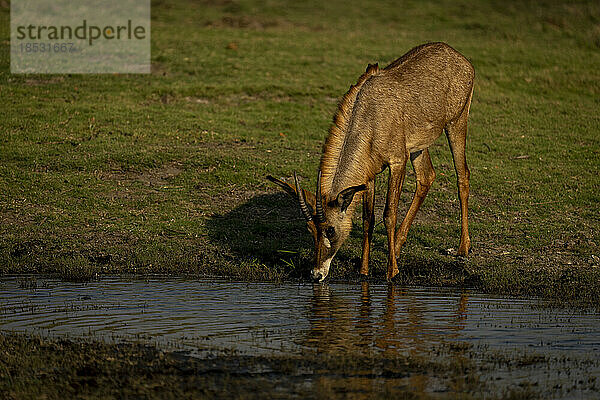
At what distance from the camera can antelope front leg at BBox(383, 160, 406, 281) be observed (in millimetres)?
11102

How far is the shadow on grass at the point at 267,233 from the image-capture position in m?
11.9

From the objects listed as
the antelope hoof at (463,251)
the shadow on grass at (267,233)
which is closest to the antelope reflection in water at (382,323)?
the shadow on grass at (267,233)

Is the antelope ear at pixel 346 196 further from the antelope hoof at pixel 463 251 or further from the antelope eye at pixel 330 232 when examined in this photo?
the antelope hoof at pixel 463 251

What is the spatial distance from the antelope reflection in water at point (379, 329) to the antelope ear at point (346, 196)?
3.75ft

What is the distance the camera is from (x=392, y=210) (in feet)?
37.8

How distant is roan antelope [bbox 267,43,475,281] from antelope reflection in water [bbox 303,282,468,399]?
0.99 meters

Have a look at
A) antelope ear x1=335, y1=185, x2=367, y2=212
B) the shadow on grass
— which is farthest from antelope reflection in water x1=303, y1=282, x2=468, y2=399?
the shadow on grass

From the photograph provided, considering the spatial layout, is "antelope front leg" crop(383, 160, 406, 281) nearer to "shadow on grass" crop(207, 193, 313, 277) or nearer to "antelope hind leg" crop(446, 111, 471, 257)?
"shadow on grass" crop(207, 193, 313, 277)

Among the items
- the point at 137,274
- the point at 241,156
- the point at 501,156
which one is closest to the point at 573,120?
the point at 501,156

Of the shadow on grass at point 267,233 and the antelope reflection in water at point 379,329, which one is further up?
the shadow on grass at point 267,233
